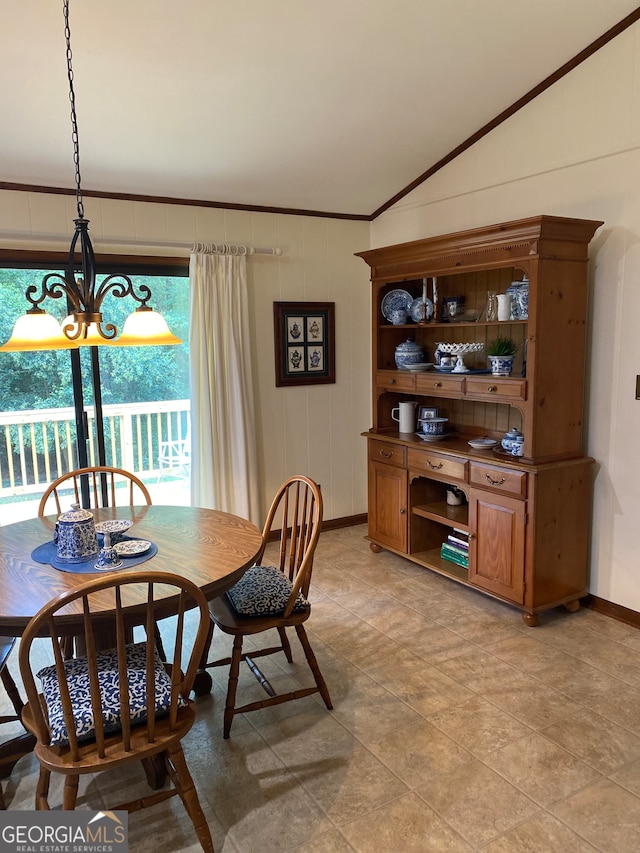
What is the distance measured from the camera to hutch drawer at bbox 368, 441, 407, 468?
4039 mm

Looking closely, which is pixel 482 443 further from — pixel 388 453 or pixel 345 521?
pixel 345 521

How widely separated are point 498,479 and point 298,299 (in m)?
2.02

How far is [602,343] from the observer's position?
3.27 metres

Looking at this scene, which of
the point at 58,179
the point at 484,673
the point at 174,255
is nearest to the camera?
the point at 484,673

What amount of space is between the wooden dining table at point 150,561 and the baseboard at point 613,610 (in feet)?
6.48

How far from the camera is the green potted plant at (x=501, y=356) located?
3391 mm

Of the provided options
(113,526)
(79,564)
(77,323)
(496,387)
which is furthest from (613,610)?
(77,323)

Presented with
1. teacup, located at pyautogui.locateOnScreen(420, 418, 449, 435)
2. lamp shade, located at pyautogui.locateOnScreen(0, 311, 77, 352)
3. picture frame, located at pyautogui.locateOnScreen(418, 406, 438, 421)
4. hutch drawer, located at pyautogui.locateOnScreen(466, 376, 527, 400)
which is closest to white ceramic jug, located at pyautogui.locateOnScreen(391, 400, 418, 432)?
picture frame, located at pyautogui.locateOnScreen(418, 406, 438, 421)

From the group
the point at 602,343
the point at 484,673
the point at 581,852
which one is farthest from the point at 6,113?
the point at 581,852

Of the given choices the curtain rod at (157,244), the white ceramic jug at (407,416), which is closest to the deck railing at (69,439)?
the curtain rod at (157,244)

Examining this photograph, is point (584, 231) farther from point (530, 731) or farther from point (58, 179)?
point (58, 179)

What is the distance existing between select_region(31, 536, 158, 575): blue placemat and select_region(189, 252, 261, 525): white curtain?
1.86m

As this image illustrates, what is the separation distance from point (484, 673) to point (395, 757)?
720 mm

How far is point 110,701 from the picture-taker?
70.3 inches
